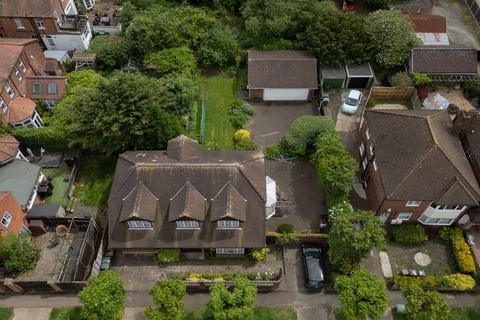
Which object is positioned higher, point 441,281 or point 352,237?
point 352,237

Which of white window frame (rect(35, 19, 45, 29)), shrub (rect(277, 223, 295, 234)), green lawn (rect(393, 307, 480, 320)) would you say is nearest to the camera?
green lawn (rect(393, 307, 480, 320))

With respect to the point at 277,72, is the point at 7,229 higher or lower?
lower

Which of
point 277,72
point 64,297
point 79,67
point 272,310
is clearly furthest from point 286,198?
point 79,67

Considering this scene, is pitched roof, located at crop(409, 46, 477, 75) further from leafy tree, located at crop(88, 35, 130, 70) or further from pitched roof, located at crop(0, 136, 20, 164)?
pitched roof, located at crop(0, 136, 20, 164)

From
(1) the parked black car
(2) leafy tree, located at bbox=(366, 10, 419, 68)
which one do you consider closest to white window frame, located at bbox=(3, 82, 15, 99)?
(1) the parked black car

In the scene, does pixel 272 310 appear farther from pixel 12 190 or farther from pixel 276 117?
pixel 12 190

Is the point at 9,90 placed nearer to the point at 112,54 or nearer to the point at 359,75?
the point at 112,54

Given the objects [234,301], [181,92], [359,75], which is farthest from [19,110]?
[359,75]
